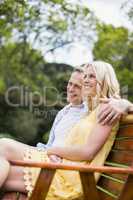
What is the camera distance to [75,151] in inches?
113

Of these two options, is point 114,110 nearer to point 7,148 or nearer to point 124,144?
point 124,144

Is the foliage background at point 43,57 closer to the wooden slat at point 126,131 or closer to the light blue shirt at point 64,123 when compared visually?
the light blue shirt at point 64,123

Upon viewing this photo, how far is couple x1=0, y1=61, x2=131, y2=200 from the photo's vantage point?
2820 mm

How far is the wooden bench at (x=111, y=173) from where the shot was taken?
244cm

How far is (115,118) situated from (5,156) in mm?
616

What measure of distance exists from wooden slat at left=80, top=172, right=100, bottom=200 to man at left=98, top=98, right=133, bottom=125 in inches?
16.4

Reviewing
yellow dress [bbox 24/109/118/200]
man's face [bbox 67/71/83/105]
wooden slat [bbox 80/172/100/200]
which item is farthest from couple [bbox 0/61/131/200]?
man's face [bbox 67/71/83/105]

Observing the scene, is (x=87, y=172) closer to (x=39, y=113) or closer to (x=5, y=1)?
(x=5, y=1)

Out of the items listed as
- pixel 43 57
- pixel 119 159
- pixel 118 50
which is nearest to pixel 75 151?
pixel 119 159

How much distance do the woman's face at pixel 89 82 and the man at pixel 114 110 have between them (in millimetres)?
226

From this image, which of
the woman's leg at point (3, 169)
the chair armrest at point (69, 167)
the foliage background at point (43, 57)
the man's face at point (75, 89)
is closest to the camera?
the chair armrest at point (69, 167)

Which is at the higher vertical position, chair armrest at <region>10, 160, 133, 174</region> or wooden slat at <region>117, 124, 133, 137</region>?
wooden slat at <region>117, 124, 133, 137</region>

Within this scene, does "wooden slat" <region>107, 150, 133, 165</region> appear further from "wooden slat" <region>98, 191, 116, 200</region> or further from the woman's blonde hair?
the woman's blonde hair

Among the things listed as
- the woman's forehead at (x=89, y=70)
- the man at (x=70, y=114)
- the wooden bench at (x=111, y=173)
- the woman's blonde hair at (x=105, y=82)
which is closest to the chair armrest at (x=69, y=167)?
the wooden bench at (x=111, y=173)
